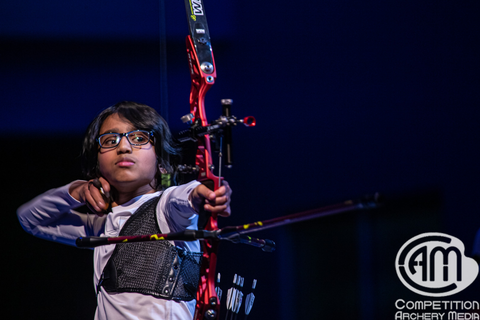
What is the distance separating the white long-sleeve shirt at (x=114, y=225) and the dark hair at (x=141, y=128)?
0.11 meters

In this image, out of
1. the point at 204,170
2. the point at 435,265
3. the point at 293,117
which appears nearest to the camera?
the point at 204,170

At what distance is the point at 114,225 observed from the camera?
58.2 inches

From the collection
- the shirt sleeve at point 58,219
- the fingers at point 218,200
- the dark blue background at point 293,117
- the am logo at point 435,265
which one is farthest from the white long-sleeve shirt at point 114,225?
the am logo at point 435,265

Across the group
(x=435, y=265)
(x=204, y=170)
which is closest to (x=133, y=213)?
(x=204, y=170)

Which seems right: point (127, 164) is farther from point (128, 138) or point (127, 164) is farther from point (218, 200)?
point (218, 200)

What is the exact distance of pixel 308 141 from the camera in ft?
5.27

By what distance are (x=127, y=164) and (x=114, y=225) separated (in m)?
0.18

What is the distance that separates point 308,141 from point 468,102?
47cm

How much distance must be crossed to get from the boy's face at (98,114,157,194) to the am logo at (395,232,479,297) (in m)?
0.76

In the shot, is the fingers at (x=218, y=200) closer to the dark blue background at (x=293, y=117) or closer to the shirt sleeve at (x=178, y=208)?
the shirt sleeve at (x=178, y=208)

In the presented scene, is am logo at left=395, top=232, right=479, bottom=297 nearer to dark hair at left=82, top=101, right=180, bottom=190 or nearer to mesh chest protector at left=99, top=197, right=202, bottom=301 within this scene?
mesh chest protector at left=99, top=197, right=202, bottom=301

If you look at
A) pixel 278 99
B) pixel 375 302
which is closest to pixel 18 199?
pixel 278 99

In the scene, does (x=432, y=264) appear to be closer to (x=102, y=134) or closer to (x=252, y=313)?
(x=252, y=313)

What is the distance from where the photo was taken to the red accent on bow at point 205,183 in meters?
1.19
